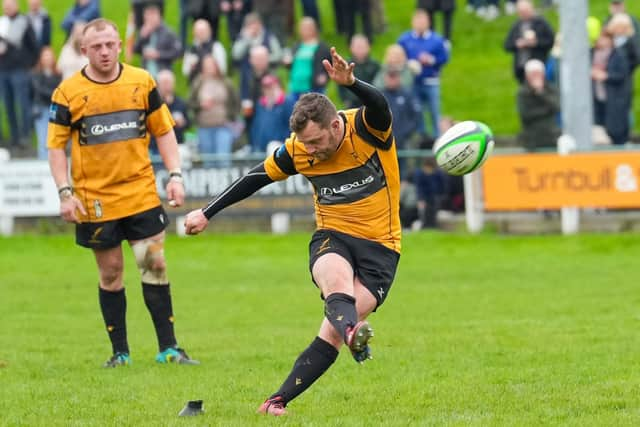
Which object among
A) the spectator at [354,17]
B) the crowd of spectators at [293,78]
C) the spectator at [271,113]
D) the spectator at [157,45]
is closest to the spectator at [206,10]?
the crowd of spectators at [293,78]

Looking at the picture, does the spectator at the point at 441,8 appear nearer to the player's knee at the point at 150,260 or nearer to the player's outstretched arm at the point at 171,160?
the player's outstretched arm at the point at 171,160

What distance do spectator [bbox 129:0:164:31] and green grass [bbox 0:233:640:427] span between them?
5553 mm

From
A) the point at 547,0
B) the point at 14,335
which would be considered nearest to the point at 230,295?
the point at 14,335

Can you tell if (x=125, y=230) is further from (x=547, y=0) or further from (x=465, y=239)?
(x=547, y=0)

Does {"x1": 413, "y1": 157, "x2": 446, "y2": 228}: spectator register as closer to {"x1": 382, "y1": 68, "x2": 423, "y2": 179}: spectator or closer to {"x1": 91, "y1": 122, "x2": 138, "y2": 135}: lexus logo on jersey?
Result: {"x1": 382, "y1": 68, "x2": 423, "y2": 179}: spectator

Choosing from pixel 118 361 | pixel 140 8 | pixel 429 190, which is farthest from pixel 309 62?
pixel 118 361

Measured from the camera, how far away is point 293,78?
2202cm

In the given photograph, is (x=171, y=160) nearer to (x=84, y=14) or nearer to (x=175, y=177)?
(x=175, y=177)

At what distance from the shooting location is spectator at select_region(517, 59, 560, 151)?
2084 cm

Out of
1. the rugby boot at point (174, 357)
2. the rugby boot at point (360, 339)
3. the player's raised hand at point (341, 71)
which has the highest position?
the player's raised hand at point (341, 71)

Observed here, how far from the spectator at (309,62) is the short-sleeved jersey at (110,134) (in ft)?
37.6

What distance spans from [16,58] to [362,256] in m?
16.5

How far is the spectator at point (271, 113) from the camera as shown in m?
21.7

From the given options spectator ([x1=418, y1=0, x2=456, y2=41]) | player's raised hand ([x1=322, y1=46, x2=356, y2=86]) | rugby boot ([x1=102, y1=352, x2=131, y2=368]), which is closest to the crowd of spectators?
spectator ([x1=418, y1=0, x2=456, y2=41])
